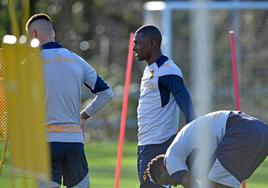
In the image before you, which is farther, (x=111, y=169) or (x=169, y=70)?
(x=111, y=169)

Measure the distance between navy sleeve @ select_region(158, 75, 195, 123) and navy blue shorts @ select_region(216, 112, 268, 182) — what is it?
55 cm

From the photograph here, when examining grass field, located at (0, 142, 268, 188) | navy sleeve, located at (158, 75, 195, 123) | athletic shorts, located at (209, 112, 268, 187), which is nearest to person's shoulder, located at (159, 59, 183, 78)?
navy sleeve, located at (158, 75, 195, 123)

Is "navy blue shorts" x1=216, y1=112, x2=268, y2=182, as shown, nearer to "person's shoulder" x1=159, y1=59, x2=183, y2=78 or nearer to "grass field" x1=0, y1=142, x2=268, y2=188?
"person's shoulder" x1=159, y1=59, x2=183, y2=78

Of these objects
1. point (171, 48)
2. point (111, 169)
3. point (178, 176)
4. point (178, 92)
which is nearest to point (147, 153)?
point (178, 92)

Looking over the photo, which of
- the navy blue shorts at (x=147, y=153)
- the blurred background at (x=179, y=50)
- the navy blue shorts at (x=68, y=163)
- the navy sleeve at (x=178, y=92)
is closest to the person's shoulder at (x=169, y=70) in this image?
the navy sleeve at (x=178, y=92)

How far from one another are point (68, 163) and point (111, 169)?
355 inches

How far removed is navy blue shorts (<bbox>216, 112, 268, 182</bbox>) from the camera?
9602mm

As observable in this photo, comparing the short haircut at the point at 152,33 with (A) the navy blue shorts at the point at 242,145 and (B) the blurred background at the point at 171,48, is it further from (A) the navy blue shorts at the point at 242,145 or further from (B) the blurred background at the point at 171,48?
(B) the blurred background at the point at 171,48

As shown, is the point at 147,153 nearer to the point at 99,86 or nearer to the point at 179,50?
the point at 99,86

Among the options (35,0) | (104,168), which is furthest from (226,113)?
(35,0)

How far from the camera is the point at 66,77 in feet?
31.7

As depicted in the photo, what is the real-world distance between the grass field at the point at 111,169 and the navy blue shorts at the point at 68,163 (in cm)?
480

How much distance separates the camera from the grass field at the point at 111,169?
16.1 m

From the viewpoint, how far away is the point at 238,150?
31.6 ft
